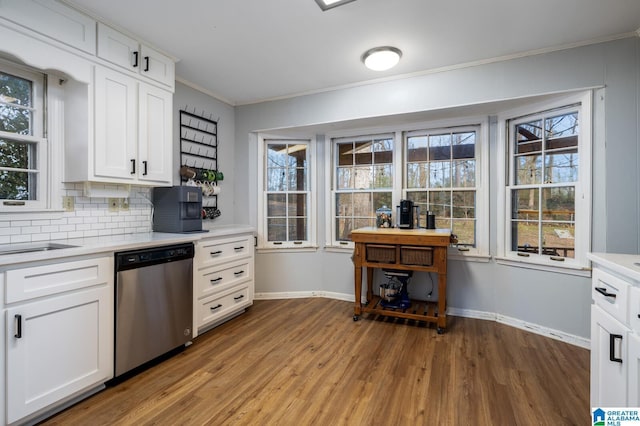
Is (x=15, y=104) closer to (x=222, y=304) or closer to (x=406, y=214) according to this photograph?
(x=222, y=304)

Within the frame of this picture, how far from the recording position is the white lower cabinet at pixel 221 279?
2.68 m

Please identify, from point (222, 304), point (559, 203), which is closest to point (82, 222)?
point (222, 304)

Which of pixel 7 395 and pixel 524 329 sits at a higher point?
pixel 7 395

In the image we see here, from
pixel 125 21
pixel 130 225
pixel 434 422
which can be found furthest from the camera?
pixel 130 225

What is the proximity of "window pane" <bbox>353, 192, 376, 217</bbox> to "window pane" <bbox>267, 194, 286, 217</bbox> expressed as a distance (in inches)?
36.6

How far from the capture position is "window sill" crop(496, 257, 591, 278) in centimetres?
257

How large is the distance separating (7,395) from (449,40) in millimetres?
3620

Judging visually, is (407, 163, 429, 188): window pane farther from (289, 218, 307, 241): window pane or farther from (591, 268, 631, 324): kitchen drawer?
(591, 268, 631, 324): kitchen drawer

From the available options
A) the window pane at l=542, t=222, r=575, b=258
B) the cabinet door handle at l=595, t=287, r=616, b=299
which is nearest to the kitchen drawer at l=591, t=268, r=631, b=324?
the cabinet door handle at l=595, t=287, r=616, b=299

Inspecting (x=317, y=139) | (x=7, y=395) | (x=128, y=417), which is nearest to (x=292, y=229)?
(x=317, y=139)

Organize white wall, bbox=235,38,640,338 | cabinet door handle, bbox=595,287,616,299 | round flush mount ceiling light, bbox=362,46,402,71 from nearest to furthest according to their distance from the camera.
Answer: cabinet door handle, bbox=595,287,616,299 < white wall, bbox=235,38,640,338 < round flush mount ceiling light, bbox=362,46,402,71

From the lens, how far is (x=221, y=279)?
9.65ft

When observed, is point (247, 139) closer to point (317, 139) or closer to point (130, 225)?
point (317, 139)

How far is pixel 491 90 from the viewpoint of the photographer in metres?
2.76
